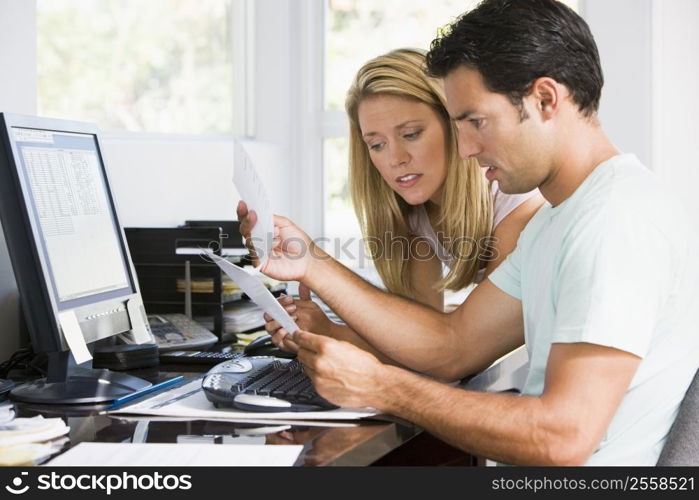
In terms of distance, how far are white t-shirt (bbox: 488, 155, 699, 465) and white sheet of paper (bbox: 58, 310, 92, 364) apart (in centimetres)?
72

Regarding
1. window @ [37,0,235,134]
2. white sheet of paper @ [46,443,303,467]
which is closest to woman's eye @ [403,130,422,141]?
white sheet of paper @ [46,443,303,467]

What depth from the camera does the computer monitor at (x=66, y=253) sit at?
1291 millimetres

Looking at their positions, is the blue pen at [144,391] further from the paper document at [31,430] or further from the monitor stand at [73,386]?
the paper document at [31,430]

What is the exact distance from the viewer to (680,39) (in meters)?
2.80

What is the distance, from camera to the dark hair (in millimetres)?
1293

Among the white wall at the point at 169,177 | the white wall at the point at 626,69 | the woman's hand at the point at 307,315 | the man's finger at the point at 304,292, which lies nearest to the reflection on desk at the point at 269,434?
the woman's hand at the point at 307,315

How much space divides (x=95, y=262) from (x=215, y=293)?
59cm

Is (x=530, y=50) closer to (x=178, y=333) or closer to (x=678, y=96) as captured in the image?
(x=178, y=333)

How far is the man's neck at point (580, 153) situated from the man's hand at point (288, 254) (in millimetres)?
574

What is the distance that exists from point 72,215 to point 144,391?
12.7 inches

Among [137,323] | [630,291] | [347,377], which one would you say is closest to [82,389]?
[137,323]

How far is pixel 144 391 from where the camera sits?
1.41m

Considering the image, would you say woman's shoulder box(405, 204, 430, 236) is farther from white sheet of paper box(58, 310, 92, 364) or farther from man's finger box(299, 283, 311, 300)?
white sheet of paper box(58, 310, 92, 364)
